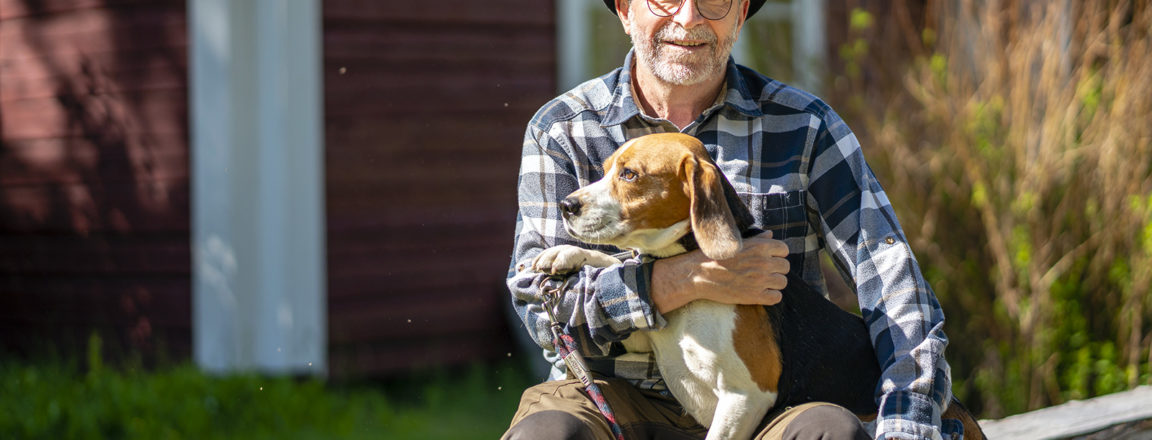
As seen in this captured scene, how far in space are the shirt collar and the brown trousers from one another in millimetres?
660

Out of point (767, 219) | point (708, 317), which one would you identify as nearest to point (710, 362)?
point (708, 317)

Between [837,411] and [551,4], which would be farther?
[551,4]

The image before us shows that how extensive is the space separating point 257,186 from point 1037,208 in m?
4.00

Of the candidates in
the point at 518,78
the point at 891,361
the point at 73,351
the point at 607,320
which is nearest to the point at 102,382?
the point at 73,351

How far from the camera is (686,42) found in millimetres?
2928

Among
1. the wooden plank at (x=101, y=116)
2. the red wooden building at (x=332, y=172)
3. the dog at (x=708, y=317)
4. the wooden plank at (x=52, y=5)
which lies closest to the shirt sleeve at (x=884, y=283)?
the dog at (x=708, y=317)

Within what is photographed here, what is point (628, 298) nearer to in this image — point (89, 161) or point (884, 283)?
point (884, 283)

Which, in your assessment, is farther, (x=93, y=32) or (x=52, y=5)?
(x=52, y=5)

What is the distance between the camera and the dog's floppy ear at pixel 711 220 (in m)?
2.61

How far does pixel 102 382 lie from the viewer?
20.3ft

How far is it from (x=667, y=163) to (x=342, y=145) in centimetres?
446

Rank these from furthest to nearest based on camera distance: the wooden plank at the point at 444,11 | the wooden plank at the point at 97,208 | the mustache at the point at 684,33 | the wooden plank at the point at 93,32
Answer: the wooden plank at the point at 444,11
the wooden plank at the point at 97,208
the wooden plank at the point at 93,32
the mustache at the point at 684,33

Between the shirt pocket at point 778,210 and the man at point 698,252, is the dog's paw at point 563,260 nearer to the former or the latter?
the man at point 698,252

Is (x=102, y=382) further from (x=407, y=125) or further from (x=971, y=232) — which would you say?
(x=971, y=232)
